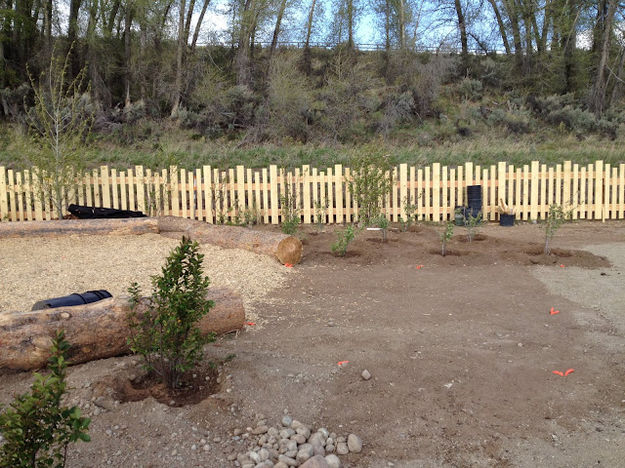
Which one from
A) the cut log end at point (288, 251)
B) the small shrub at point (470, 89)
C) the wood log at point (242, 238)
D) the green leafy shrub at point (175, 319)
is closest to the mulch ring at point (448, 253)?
the cut log end at point (288, 251)

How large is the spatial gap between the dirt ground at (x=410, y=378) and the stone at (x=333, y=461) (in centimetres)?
10

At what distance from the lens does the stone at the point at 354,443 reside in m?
3.14

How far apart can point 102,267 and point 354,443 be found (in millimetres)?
5346

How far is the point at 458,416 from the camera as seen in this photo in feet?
11.4

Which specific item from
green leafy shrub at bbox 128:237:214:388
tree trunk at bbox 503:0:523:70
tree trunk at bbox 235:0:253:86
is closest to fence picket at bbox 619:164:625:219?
green leafy shrub at bbox 128:237:214:388

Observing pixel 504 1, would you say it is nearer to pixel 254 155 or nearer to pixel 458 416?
pixel 254 155

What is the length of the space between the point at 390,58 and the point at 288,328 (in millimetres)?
27129

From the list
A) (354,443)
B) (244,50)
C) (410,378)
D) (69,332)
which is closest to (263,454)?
(354,443)

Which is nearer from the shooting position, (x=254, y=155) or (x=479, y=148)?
(x=254, y=155)

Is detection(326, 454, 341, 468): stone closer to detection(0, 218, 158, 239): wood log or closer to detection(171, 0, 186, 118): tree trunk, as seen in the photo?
detection(0, 218, 158, 239): wood log

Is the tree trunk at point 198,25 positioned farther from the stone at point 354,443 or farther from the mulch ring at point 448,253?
the stone at point 354,443

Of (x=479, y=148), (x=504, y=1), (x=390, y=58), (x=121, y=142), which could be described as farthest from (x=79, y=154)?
(x=504, y=1)

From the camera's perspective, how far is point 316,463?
2896 millimetres

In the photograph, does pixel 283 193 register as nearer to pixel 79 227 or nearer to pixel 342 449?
pixel 79 227
